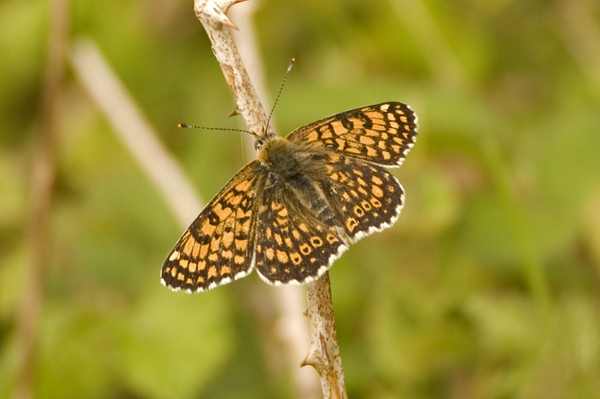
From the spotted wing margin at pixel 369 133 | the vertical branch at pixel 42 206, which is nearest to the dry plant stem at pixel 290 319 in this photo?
the spotted wing margin at pixel 369 133

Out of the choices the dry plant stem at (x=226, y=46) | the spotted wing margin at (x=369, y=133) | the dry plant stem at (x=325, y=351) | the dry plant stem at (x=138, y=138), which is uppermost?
the dry plant stem at (x=138, y=138)

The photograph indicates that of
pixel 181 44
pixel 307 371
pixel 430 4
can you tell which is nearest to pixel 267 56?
pixel 181 44

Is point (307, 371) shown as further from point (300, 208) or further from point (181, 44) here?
point (181, 44)

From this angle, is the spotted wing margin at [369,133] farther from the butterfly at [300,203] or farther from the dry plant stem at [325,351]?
the dry plant stem at [325,351]

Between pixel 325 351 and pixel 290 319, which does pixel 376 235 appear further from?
pixel 325 351

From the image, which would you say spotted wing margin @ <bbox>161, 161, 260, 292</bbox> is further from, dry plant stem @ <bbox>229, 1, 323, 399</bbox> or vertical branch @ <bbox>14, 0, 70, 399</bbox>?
vertical branch @ <bbox>14, 0, 70, 399</bbox>

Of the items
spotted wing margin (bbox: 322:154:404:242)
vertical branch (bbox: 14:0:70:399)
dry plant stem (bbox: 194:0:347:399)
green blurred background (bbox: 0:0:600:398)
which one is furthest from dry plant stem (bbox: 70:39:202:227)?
dry plant stem (bbox: 194:0:347:399)
